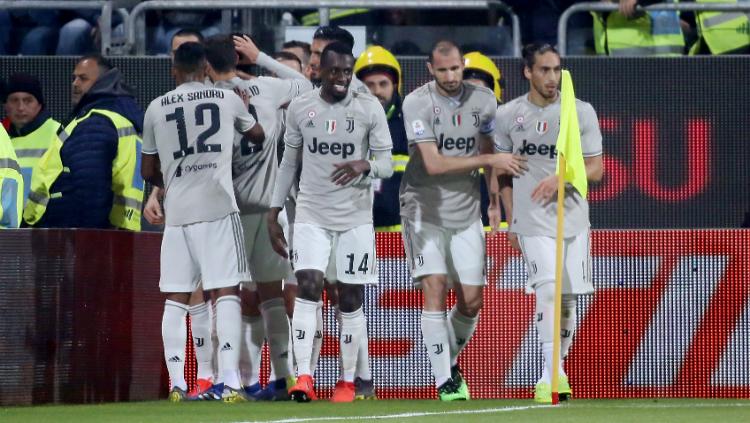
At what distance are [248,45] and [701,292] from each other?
3509 mm

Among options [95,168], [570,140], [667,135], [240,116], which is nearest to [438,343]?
[570,140]

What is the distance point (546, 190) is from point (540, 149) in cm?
43

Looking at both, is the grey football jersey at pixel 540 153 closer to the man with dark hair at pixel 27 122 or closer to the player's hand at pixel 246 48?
the player's hand at pixel 246 48

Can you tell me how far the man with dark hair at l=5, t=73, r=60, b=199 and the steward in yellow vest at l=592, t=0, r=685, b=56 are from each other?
4329 mm

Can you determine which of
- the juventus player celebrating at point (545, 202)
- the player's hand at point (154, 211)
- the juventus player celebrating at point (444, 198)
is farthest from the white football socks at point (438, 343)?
the player's hand at point (154, 211)

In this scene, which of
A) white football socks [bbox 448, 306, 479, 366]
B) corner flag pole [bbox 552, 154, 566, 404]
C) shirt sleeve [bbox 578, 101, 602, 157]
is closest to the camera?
corner flag pole [bbox 552, 154, 566, 404]

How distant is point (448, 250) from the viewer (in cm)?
1125

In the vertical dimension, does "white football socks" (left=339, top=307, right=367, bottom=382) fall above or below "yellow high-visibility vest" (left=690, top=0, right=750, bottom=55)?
below

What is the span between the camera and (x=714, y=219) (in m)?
13.1

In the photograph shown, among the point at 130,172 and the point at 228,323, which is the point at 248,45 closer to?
the point at 130,172

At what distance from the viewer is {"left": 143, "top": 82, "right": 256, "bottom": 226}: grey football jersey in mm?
10711

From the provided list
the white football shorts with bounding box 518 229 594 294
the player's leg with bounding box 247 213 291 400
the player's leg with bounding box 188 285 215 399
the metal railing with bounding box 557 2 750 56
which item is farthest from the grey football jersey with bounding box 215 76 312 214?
the metal railing with bounding box 557 2 750 56

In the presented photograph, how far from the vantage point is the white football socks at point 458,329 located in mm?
11383

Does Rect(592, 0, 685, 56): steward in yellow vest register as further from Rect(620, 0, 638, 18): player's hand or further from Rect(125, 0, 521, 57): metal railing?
Rect(125, 0, 521, 57): metal railing
